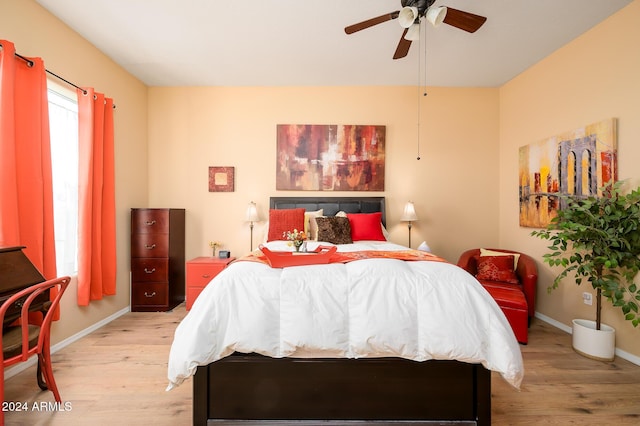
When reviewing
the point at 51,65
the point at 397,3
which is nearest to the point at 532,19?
the point at 397,3

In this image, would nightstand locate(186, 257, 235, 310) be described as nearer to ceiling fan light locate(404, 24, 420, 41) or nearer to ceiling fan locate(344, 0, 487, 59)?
ceiling fan locate(344, 0, 487, 59)

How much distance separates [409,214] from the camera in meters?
3.55

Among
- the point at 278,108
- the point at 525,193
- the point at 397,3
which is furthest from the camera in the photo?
the point at 278,108

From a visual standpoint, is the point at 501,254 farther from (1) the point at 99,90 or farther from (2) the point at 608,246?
(1) the point at 99,90

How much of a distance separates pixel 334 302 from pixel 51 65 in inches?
121

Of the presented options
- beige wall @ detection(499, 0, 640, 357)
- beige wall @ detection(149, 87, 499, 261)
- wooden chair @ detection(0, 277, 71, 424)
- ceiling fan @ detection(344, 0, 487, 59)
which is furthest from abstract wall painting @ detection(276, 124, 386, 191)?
wooden chair @ detection(0, 277, 71, 424)

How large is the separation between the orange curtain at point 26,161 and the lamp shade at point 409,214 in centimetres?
345

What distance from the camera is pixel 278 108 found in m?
3.80

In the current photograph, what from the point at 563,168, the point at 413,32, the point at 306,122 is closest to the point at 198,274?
the point at 306,122

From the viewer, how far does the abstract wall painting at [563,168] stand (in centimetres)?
249

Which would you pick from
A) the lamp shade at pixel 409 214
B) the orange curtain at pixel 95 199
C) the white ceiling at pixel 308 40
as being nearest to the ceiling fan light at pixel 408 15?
the white ceiling at pixel 308 40

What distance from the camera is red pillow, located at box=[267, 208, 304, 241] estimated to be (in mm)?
3230

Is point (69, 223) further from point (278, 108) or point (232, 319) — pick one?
point (278, 108)

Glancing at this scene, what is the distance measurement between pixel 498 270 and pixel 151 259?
12.9 ft
